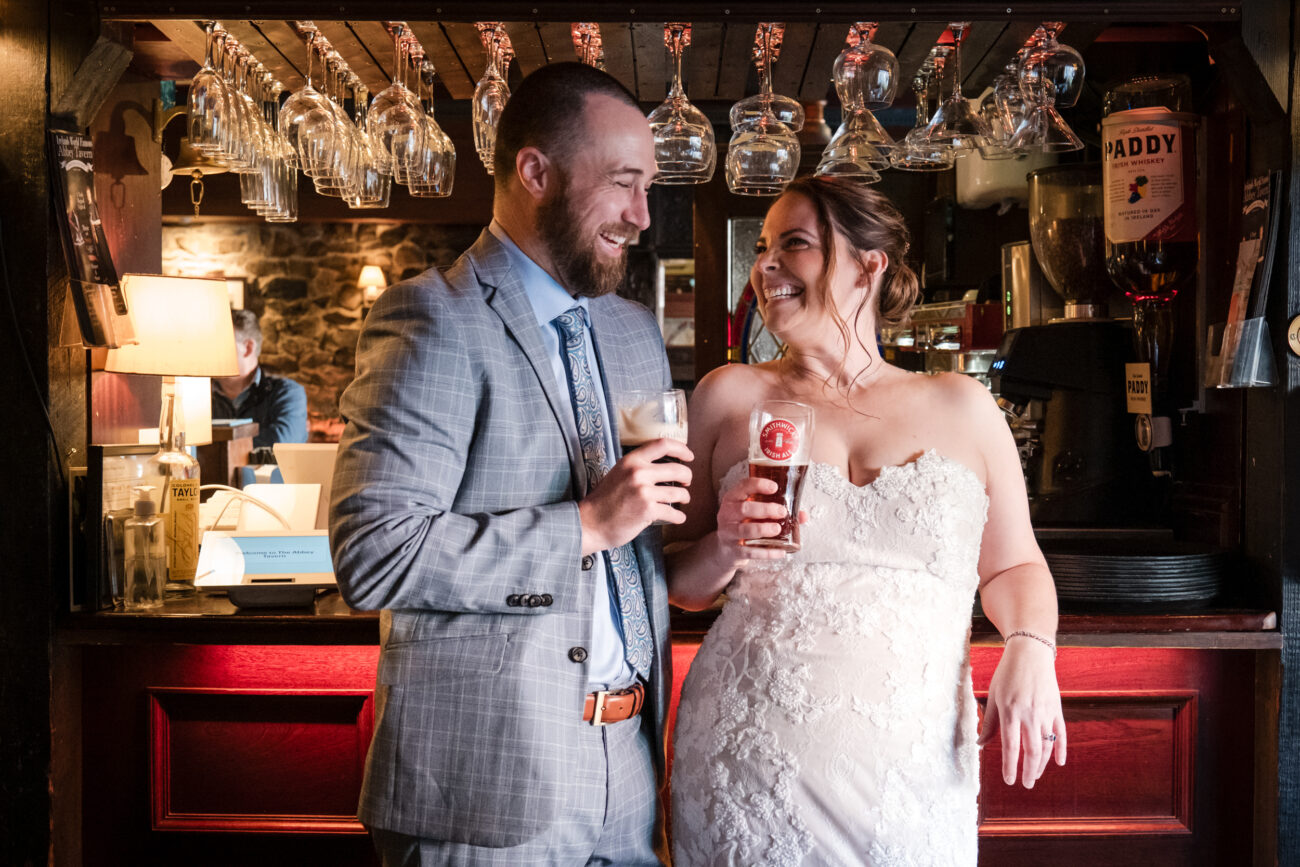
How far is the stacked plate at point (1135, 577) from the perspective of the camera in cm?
246

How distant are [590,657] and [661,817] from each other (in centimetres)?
36

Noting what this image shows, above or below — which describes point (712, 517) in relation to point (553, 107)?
below

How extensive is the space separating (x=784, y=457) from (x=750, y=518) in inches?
4.2

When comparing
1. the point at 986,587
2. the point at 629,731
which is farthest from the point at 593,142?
the point at 986,587

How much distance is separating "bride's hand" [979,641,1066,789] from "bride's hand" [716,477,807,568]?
0.44 meters

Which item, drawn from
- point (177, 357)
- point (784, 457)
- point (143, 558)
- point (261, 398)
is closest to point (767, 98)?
point (784, 457)

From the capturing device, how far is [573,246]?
1.65 m

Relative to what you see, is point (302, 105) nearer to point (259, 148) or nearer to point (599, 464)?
point (259, 148)

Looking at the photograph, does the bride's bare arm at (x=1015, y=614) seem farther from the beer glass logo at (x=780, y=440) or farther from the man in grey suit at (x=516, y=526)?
the man in grey suit at (x=516, y=526)

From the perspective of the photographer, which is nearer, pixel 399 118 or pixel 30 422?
pixel 30 422

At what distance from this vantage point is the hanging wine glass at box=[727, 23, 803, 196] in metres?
2.46

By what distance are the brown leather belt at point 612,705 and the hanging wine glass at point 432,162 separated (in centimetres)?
148

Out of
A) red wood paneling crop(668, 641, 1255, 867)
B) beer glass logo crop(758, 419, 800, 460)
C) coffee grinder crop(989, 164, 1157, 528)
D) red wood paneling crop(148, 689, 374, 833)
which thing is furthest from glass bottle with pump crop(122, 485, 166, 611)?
coffee grinder crop(989, 164, 1157, 528)

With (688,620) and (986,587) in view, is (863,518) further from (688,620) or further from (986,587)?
(688,620)
